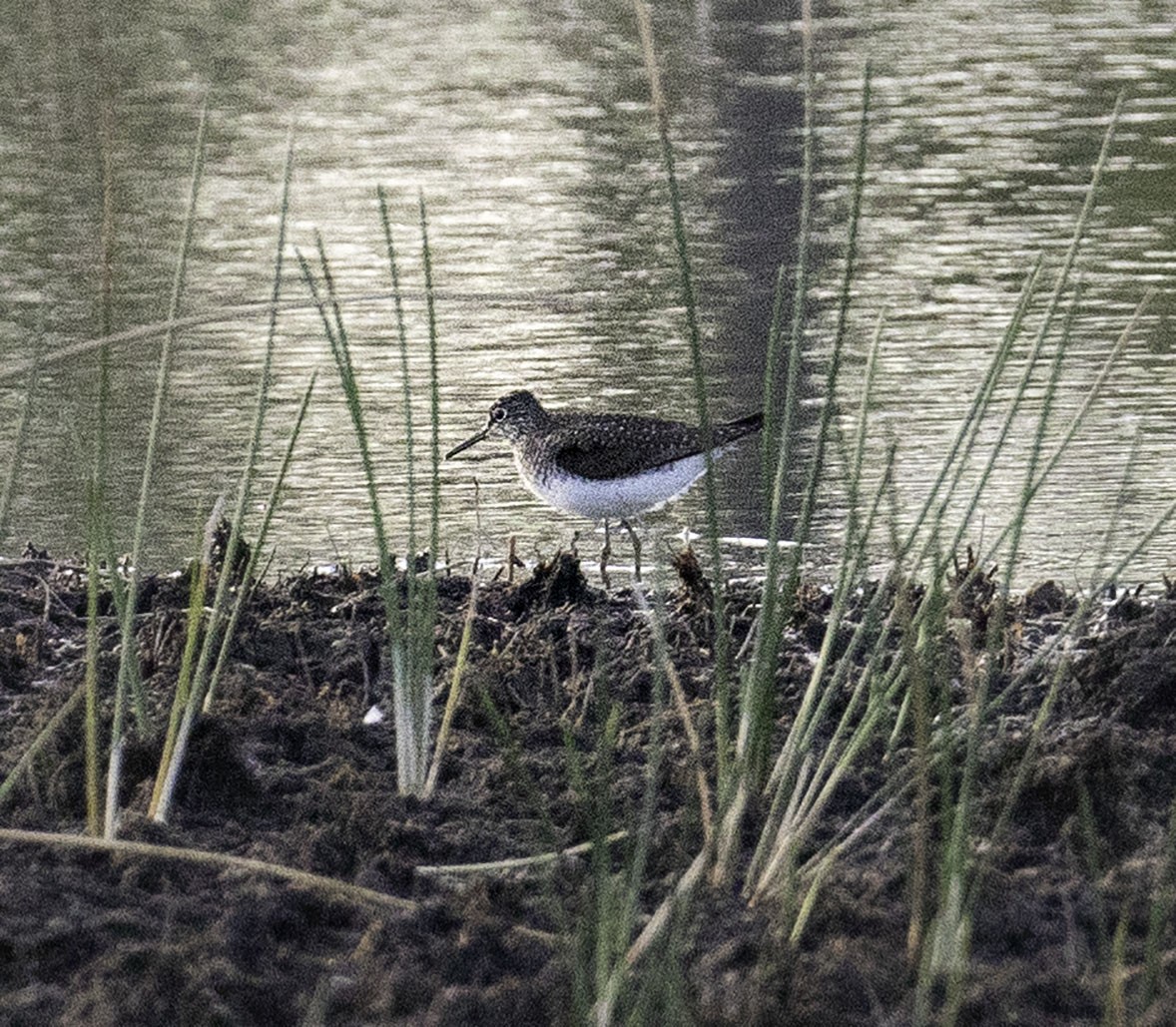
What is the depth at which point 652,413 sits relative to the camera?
23.8 feet

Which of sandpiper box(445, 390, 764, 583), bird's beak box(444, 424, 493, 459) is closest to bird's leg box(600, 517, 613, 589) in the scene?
sandpiper box(445, 390, 764, 583)

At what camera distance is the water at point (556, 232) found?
263 inches

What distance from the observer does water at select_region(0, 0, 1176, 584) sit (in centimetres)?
668

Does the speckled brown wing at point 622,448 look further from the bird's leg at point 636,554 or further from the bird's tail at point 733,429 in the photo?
the bird's leg at point 636,554

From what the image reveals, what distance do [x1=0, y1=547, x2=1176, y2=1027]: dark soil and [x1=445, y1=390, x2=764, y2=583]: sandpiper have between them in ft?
3.62

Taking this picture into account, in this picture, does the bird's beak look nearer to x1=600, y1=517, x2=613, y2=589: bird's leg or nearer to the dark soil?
x1=600, y1=517, x2=613, y2=589: bird's leg

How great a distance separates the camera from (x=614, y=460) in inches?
246

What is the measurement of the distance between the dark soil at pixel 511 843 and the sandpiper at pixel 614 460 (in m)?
1.10

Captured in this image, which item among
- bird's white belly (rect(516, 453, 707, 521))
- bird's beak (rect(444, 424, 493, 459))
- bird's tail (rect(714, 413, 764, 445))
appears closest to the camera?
bird's white belly (rect(516, 453, 707, 521))

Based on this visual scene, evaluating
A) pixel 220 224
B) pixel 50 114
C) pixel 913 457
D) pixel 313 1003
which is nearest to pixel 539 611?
pixel 913 457

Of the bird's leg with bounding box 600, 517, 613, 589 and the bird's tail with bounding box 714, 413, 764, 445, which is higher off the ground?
the bird's tail with bounding box 714, 413, 764, 445

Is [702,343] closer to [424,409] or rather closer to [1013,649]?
[424,409]

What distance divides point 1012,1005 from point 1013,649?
182 cm

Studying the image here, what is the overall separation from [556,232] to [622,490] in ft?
12.3
